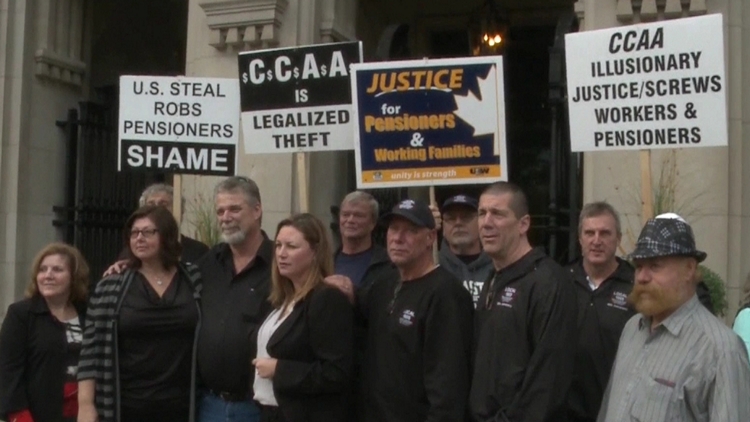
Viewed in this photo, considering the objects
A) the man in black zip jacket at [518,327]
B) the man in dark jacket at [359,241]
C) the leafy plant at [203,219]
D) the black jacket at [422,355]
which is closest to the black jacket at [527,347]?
the man in black zip jacket at [518,327]

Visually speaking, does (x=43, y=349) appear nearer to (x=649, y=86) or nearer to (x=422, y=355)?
(x=422, y=355)

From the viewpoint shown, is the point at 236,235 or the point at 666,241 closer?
the point at 666,241

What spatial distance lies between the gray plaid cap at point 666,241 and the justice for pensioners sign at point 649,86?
1868 millimetres

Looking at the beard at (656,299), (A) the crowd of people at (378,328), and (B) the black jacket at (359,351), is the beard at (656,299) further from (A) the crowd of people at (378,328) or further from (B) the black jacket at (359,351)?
(B) the black jacket at (359,351)

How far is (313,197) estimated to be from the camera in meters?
9.19

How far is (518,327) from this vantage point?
4.14m

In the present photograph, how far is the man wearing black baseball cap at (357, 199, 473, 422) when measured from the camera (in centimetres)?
436

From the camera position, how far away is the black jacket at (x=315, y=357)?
15.1 ft

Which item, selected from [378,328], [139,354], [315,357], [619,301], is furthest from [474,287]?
[139,354]

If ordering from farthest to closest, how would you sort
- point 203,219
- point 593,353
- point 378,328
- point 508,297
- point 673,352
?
1. point 203,219
2. point 593,353
3. point 378,328
4. point 508,297
5. point 673,352

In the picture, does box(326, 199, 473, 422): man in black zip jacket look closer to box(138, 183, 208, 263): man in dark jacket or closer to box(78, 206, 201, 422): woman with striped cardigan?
box(78, 206, 201, 422): woman with striped cardigan

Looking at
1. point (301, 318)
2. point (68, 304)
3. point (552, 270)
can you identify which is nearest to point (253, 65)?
point (68, 304)

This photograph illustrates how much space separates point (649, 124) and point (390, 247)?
1.87 metres

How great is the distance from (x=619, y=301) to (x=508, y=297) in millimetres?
1037
